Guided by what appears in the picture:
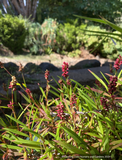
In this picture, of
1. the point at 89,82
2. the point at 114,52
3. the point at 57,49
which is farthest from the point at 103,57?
the point at 89,82

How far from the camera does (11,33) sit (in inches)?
269

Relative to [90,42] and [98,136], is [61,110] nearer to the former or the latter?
[98,136]

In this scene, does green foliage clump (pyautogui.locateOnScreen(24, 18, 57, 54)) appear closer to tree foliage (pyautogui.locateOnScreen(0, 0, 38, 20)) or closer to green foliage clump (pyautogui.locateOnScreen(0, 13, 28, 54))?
green foliage clump (pyautogui.locateOnScreen(0, 13, 28, 54))

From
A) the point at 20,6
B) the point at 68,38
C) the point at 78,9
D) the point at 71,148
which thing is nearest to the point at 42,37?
the point at 68,38

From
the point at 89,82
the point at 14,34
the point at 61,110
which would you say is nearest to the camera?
the point at 61,110

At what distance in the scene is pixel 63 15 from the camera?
10.9 m

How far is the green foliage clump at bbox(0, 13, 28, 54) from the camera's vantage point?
6639 millimetres

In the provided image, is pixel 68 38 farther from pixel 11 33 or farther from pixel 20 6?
pixel 20 6

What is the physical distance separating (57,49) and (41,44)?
1.05 metres

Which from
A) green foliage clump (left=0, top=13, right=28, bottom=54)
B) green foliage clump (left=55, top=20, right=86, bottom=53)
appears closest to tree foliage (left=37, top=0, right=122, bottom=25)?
green foliage clump (left=55, top=20, right=86, bottom=53)

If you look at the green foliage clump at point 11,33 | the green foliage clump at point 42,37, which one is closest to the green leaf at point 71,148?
the green foliage clump at point 11,33

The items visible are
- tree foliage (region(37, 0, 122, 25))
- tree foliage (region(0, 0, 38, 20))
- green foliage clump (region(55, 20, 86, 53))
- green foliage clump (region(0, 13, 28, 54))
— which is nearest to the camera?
green foliage clump (region(0, 13, 28, 54))

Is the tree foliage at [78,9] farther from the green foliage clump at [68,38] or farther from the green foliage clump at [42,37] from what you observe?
the green foliage clump at [42,37]

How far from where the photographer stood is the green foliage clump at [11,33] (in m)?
6.64
